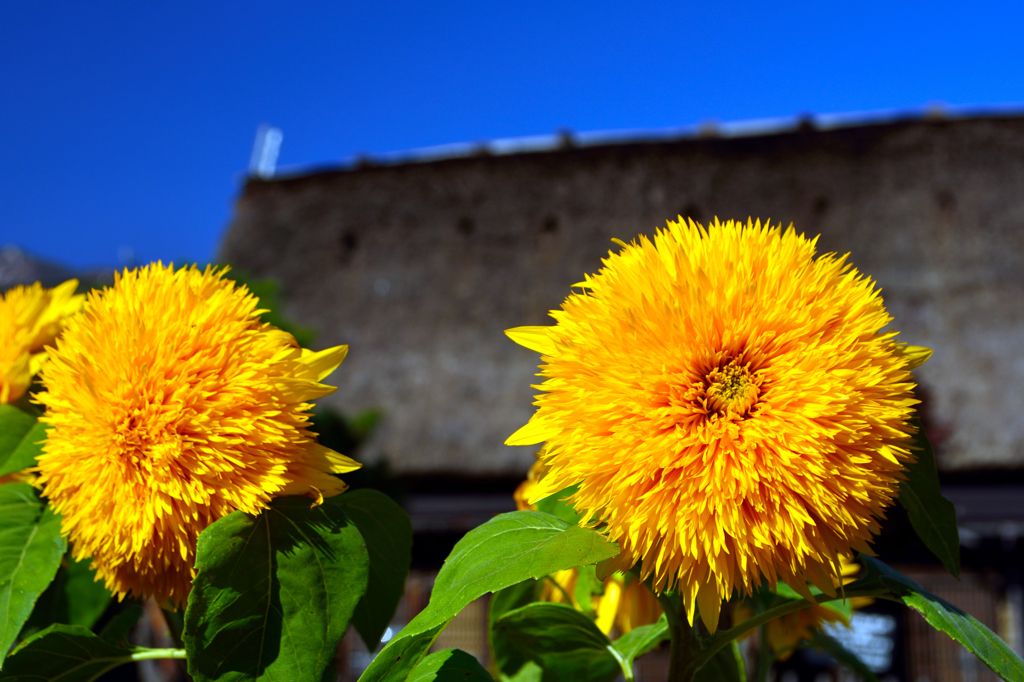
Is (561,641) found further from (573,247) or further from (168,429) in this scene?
(573,247)

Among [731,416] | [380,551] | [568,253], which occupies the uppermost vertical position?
[568,253]

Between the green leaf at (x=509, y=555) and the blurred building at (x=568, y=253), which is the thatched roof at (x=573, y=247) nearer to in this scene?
the blurred building at (x=568, y=253)

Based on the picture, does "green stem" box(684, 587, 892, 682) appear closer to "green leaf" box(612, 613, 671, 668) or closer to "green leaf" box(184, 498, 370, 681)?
"green leaf" box(612, 613, 671, 668)

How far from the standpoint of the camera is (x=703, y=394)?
0.48m

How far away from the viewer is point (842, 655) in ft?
2.66

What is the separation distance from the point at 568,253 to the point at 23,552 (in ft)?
34.4

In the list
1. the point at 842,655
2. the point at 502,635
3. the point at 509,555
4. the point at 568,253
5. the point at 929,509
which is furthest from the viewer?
the point at 568,253

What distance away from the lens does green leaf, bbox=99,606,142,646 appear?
70 centimetres

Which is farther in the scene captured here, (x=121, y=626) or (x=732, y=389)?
(x=121, y=626)

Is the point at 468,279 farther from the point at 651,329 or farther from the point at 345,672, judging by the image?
the point at 651,329

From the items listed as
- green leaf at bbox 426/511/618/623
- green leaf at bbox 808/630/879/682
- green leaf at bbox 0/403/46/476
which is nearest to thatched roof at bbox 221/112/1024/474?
green leaf at bbox 808/630/879/682

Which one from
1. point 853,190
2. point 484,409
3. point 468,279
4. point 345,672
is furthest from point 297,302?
point 853,190

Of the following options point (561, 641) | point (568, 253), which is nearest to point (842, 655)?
point (561, 641)

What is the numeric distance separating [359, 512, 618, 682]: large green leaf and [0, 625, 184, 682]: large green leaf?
0.21 m
